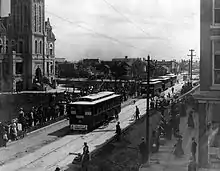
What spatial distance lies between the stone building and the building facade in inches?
1310

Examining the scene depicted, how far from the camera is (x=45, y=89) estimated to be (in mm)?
40688

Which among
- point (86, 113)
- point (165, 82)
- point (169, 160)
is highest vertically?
point (165, 82)

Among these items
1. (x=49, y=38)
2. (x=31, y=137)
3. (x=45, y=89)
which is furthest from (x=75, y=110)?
(x=49, y=38)

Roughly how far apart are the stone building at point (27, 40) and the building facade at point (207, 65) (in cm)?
3328

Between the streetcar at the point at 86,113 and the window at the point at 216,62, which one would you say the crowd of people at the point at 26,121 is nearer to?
the streetcar at the point at 86,113

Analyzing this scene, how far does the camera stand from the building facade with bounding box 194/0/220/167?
9562 mm

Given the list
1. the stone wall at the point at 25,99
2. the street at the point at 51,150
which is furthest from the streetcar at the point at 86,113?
the stone wall at the point at 25,99

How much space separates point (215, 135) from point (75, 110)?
7573 mm

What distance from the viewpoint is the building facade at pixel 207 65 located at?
31.4 feet

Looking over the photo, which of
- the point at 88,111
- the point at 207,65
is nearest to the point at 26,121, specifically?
the point at 88,111

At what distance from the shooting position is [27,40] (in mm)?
43375

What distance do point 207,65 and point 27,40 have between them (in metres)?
36.6

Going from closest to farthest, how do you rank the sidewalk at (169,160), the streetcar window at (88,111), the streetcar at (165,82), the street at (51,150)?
the sidewalk at (169,160)
the street at (51,150)
the streetcar window at (88,111)
the streetcar at (165,82)

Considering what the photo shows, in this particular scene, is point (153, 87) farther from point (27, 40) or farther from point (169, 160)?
point (169, 160)
